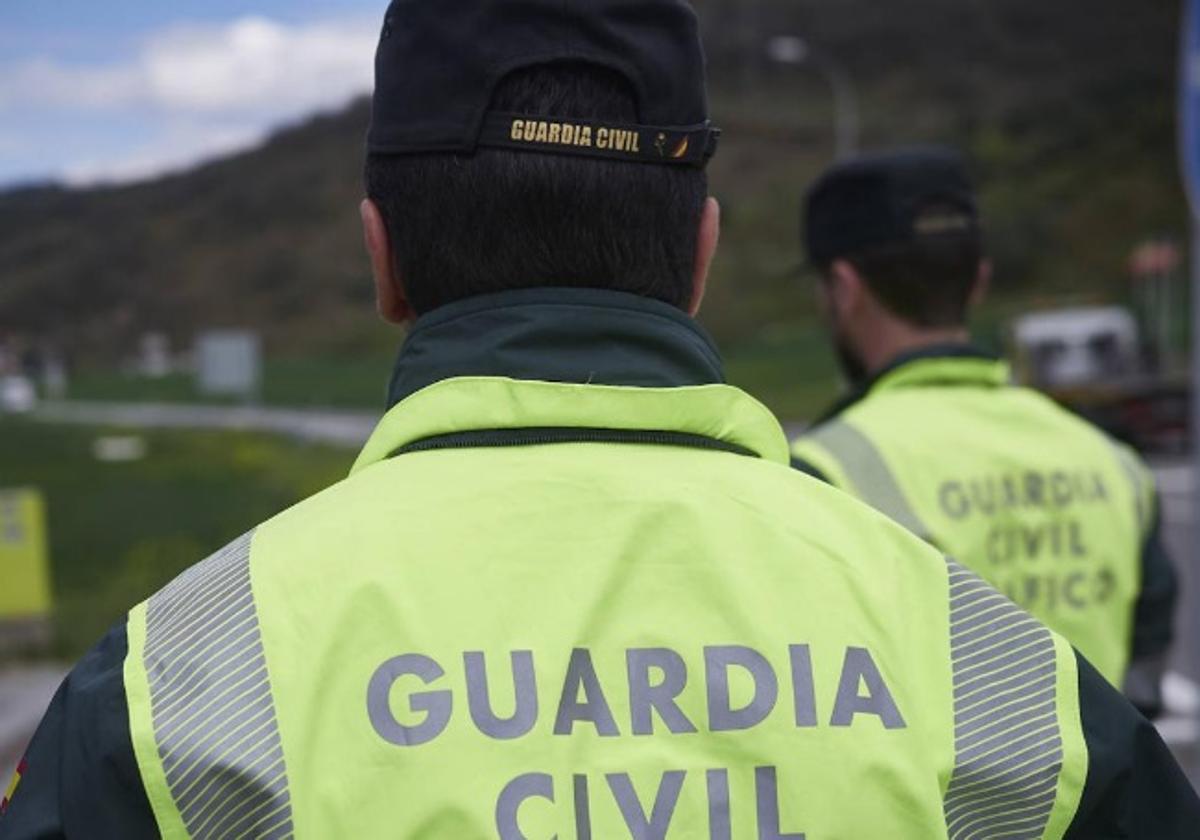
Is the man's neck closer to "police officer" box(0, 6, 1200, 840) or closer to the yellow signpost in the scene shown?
"police officer" box(0, 6, 1200, 840)

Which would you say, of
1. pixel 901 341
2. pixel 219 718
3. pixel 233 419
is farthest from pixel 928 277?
pixel 233 419

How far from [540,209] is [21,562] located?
9209 millimetres

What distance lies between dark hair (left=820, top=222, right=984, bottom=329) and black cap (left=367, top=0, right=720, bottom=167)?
1.55m

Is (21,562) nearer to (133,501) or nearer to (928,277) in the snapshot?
(133,501)

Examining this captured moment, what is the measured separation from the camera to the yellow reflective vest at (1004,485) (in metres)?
2.78

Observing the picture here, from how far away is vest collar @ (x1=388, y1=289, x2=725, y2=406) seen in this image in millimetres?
1390

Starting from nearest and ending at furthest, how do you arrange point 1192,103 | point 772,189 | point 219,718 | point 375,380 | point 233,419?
point 219,718 → point 1192,103 → point 233,419 → point 375,380 → point 772,189

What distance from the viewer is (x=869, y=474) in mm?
2773

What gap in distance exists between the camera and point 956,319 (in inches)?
117

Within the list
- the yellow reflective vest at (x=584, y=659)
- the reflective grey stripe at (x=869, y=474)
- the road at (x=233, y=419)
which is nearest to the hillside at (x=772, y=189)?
the yellow reflective vest at (x=584, y=659)

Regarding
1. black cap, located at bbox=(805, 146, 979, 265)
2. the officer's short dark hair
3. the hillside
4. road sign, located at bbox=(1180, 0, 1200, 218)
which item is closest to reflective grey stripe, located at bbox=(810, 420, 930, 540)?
the officer's short dark hair

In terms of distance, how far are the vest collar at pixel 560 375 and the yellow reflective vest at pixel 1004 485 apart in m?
1.32

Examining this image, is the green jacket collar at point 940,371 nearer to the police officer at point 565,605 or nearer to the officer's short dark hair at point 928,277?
the officer's short dark hair at point 928,277

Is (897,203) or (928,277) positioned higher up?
(897,203)
